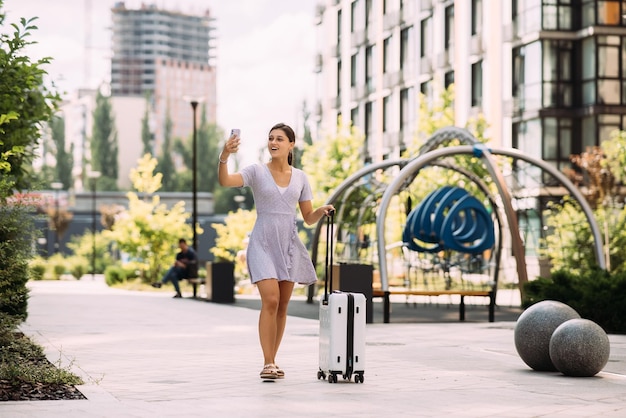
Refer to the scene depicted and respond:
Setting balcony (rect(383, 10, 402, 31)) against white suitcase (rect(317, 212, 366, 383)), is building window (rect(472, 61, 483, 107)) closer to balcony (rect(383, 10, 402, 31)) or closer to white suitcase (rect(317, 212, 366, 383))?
balcony (rect(383, 10, 402, 31))

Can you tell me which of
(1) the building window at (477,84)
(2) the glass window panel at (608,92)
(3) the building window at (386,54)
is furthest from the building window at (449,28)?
(2) the glass window panel at (608,92)

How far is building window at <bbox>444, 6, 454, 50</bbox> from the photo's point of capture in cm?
5506

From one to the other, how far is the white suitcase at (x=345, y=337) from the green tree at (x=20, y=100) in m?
4.29

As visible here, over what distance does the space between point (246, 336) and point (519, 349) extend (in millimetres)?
5264

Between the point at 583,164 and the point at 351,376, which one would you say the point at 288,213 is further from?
the point at 583,164

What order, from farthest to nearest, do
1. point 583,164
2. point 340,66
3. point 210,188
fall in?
1. point 210,188
2. point 340,66
3. point 583,164

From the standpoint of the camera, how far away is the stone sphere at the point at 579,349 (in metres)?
10.2

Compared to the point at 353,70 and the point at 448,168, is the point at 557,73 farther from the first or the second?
the point at 448,168

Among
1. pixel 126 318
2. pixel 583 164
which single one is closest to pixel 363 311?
pixel 126 318

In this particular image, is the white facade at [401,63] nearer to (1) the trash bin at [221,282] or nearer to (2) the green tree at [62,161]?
(1) the trash bin at [221,282]

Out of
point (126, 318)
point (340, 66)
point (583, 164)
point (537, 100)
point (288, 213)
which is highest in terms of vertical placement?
point (340, 66)

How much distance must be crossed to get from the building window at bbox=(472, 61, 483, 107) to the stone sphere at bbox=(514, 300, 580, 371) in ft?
136

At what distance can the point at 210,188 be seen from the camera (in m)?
122

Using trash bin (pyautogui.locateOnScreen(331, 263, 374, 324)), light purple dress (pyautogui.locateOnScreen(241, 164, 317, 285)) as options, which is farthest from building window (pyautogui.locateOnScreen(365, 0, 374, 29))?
light purple dress (pyautogui.locateOnScreen(241, 164, 317, 285))
